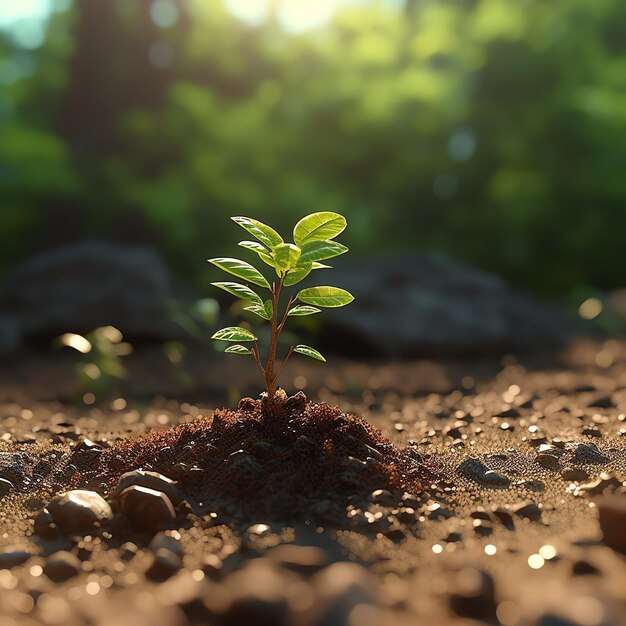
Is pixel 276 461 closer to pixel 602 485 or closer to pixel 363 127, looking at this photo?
pixel 602 485

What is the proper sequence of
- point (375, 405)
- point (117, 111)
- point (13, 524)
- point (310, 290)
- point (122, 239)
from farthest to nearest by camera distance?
point (117, 111) < point (122, 239) < point (375, 405) < point (310, 290) < point (13, 524)

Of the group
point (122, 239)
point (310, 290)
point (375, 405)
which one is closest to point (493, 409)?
point (375, 405)

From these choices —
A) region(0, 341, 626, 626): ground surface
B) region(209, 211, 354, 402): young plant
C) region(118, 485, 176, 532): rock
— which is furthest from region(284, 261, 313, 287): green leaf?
region(118, 485, 176, 532): rock

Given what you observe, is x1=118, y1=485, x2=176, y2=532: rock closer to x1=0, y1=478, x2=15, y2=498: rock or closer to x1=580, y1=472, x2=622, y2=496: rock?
x1=0, y1=478, x2=15, y2=498: rock

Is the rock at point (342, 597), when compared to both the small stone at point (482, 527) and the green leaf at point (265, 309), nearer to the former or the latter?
the small stone at point (482, 527)

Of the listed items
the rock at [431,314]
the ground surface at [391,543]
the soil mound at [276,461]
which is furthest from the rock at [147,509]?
the rock at [431,314]

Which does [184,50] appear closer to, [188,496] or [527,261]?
[527,261]
